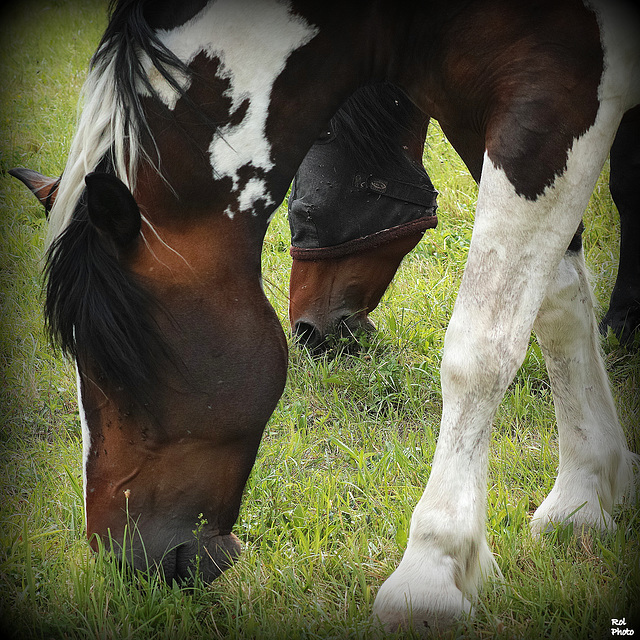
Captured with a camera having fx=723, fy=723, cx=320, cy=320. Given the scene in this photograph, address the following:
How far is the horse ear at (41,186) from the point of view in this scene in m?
2.05

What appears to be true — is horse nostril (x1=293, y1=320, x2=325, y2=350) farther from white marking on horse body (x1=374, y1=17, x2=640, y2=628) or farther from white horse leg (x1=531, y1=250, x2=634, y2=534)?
white marking on horse body (x1=374, y1=17, x2=640, y2=628)

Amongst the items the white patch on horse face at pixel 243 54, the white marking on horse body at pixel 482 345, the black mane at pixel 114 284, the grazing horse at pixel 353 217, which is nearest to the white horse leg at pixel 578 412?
the white marking on horse body at pixel 482 345

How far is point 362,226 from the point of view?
317cm

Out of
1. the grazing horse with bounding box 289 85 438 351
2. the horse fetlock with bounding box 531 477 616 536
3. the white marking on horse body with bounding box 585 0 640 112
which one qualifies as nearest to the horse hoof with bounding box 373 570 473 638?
the horse fetlock with bounding box 531 477 616 536

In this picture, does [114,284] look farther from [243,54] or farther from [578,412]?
[578,412]

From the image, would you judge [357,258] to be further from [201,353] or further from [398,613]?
[398,613]

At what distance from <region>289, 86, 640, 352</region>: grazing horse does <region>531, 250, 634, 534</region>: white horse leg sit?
2.85 feet

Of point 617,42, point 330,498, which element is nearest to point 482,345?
point 617,42

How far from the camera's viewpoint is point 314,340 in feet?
11.4

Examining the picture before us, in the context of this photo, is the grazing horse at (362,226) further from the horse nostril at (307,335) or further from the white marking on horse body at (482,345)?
the white marking on horse body at (482,345)

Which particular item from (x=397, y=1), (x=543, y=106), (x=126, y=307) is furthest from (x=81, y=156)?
(x=543, y=106)

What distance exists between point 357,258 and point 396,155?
579 millimetres

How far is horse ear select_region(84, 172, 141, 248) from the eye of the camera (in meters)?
1.71

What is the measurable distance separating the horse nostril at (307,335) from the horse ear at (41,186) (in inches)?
59.3
